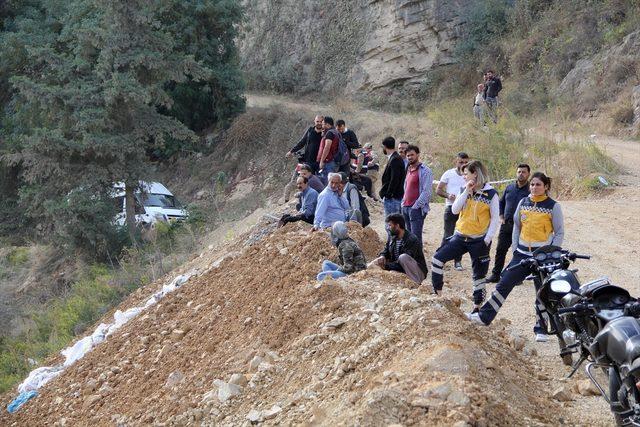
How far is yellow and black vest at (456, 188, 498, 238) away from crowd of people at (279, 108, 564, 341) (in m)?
0.01

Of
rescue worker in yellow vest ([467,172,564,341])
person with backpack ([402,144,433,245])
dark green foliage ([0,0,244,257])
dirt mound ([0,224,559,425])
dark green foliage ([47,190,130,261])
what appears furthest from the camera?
dark green foliage ([0,0,244,257])

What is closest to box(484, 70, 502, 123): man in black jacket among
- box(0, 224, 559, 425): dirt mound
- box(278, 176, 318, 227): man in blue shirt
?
box(278, 176, 318, 227): man in blue shirt

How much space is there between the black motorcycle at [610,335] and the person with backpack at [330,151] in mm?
7802

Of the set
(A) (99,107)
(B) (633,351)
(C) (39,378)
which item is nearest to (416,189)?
(C) (39,378)

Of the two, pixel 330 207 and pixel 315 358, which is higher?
pixel 330 207

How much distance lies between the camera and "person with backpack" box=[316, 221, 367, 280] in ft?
32.9

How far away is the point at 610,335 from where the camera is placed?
615 cm

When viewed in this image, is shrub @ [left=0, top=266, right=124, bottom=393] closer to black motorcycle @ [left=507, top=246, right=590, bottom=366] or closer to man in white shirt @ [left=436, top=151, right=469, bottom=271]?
man in white shirt @ [left=436, top=151, right=469, bottom=271]

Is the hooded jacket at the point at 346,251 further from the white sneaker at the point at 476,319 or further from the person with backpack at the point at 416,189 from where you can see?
the white sneaker at the point at 476,319

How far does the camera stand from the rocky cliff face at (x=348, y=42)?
116 feet

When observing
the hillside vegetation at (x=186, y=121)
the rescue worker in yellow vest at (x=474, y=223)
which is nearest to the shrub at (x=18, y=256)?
the hillside vegetation at (x=186, y=121)

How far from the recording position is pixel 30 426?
1060 cm

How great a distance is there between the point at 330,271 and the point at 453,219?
2854 millimetres

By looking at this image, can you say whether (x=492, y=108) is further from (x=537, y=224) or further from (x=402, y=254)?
(x=537, y=224)
